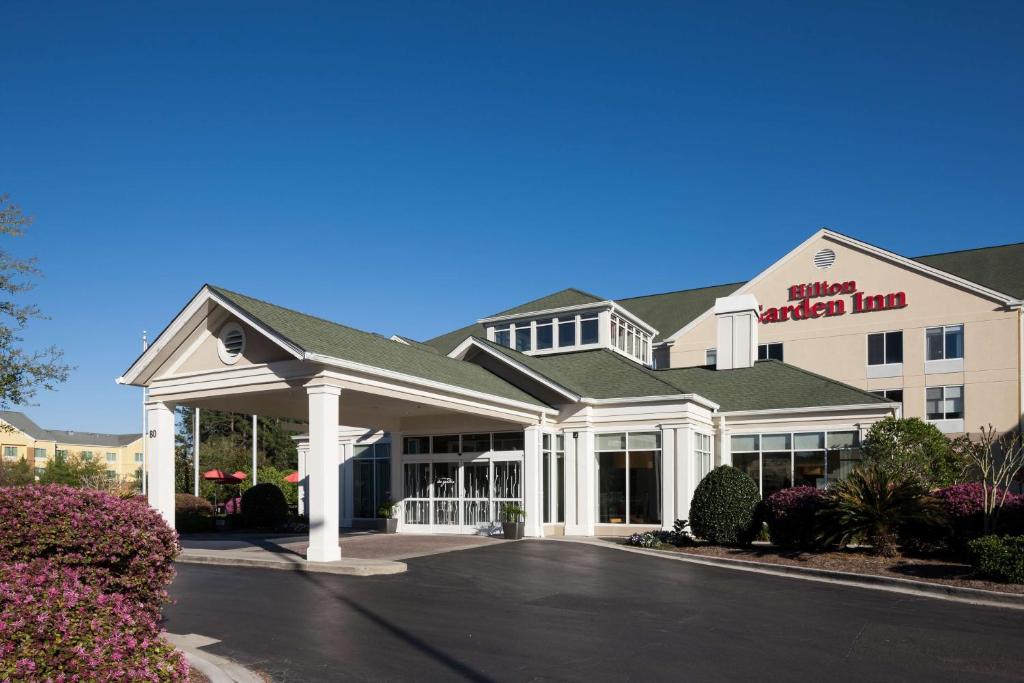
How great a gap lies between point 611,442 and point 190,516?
15497 millimetres

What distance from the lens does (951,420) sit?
125 ft

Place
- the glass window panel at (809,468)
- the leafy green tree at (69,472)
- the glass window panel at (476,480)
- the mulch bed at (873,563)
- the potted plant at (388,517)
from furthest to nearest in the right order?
the leafy green tree at (69,472) < the potted plant at (388,517) < the glass window panel at (476,480) < the glass window panel at (809,468) < the mulch bed at (873,563)

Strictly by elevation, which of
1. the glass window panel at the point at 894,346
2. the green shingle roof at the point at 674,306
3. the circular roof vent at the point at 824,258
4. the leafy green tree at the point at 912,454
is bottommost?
the leafy green tree at the point at 912,454

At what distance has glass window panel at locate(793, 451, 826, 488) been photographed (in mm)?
26752

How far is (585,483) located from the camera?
2648cm

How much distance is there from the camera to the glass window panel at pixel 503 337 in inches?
1335

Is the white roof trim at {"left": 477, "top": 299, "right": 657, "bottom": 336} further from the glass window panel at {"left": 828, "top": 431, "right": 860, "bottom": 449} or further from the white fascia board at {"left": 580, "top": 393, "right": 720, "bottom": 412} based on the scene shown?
the glass window panel at {"left": 828, "top": 431, "right": 860, "bottom": 449}

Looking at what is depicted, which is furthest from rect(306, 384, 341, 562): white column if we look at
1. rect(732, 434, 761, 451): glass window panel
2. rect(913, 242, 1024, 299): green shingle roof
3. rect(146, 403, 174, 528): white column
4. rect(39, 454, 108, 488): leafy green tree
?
rect(39, 454, 108, 488): leafy green tree

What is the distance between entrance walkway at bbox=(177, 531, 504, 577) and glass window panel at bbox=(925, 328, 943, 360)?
2465 centimetres

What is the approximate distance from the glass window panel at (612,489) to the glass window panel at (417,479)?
565 centimetres

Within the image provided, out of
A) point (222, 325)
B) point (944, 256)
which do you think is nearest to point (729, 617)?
point (222, 325)

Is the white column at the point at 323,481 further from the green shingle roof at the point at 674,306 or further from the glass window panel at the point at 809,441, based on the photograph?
the green shingle roof at the point at 674,306

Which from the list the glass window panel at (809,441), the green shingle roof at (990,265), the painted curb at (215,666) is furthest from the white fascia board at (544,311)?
the painted curb at (215,666)

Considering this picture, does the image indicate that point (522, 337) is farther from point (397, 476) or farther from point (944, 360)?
point (944, 360)
